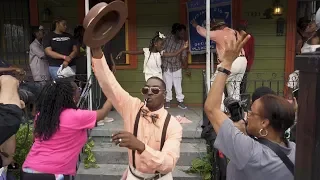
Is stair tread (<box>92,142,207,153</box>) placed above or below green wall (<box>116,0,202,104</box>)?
below

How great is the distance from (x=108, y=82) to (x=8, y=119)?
0.81m

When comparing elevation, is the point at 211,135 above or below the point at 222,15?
below

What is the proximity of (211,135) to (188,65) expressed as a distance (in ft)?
10.3

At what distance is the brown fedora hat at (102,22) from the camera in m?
2.03

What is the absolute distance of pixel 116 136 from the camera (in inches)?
77.0

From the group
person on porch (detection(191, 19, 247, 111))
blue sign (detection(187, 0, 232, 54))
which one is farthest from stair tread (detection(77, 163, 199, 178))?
blue sign (detection(187, 0, 232, 54))

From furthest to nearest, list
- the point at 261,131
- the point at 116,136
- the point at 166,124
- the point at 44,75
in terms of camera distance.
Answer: the point at 44,75 → the point at 166,124 → the point at 116,136 → the point at 261,131

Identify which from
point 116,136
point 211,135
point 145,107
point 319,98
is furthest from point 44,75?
point 319,98

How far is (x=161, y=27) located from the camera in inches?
284

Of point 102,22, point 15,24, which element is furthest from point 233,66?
point 15,24

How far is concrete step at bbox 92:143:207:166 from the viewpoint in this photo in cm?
508

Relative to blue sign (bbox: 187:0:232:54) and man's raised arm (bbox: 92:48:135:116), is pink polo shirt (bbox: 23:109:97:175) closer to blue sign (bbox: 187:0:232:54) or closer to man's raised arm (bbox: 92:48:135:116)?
man's raised arm (bbox: 92:48:135:116)

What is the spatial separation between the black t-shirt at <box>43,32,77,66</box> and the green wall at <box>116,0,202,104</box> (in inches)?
59.4

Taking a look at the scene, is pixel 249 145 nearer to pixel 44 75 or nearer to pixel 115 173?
pixel 115 173
